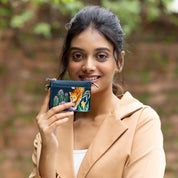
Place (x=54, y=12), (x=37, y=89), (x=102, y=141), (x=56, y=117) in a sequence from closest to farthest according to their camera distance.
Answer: (x=56, y=117) < (x=102, y=141) < (x=37, y=89) < (x=54, y=12)

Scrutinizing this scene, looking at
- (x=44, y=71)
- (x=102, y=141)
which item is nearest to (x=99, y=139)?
(x=102, y=141)

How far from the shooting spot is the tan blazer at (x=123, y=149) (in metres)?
2.26

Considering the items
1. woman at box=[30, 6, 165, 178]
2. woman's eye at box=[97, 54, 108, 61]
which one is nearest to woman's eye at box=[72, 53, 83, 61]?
woman at box=[30, 6, 165, 178]

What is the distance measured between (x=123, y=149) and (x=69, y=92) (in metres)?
0.50

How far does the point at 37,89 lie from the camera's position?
8.21m

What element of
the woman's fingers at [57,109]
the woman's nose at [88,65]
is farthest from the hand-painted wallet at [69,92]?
the woman's nose at [88,65]

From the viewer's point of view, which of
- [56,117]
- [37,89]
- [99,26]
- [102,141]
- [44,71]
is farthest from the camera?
[44,71]

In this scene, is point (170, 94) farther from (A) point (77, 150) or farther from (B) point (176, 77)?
(A) point (77, 150)

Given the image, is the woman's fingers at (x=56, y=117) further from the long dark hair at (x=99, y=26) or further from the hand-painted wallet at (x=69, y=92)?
the long dark hair at (x=99, y=26)

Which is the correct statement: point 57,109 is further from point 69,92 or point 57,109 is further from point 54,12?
point 54,12

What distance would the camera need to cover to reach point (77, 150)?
2545 millimetres

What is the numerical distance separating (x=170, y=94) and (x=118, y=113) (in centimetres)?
596

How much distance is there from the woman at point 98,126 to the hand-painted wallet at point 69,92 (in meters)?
0.07

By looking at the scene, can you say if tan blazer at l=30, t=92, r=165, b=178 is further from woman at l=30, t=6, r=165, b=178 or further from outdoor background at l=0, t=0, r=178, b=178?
outdoor background at l=0, t=0, r=178, b=178
